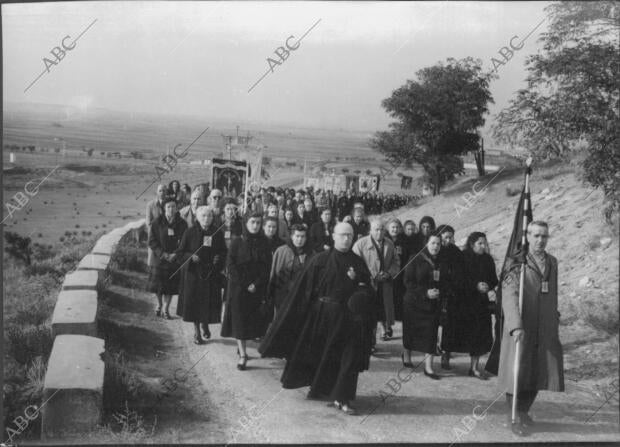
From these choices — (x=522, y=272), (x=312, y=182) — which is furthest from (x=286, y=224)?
(x=522, y=272)

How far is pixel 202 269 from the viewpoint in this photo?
260 inches

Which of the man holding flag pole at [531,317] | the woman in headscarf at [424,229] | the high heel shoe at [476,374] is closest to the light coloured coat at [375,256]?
the woman in headscarf at [424,229]

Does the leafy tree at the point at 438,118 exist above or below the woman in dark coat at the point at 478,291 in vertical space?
above

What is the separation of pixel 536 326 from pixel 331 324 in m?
1.65

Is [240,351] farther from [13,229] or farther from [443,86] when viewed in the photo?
[443,86]

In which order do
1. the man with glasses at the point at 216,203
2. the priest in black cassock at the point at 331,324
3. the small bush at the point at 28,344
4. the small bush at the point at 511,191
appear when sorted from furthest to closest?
the man with glasses at the point at 216,203
the small bush at the point at 511,191
the small bush at the point at 28,344
the priest in black cassock at the point at 331,324

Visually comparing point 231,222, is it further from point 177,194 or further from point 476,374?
point 476,374

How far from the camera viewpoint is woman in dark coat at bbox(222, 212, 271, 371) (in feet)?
19.6

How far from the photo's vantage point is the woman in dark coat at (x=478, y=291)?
5.91 metres

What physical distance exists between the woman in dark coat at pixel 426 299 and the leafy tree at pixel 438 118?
2.84ft

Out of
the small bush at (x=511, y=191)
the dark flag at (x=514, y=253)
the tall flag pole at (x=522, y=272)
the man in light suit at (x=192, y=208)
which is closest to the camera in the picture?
the tall flag pole at (x=522, y=272)

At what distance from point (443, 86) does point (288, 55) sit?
5.28 ft

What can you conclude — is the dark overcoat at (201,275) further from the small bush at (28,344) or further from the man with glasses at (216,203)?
the small bush at (28,344)

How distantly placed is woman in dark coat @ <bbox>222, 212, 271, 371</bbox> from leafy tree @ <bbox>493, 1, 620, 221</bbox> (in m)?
2.72
